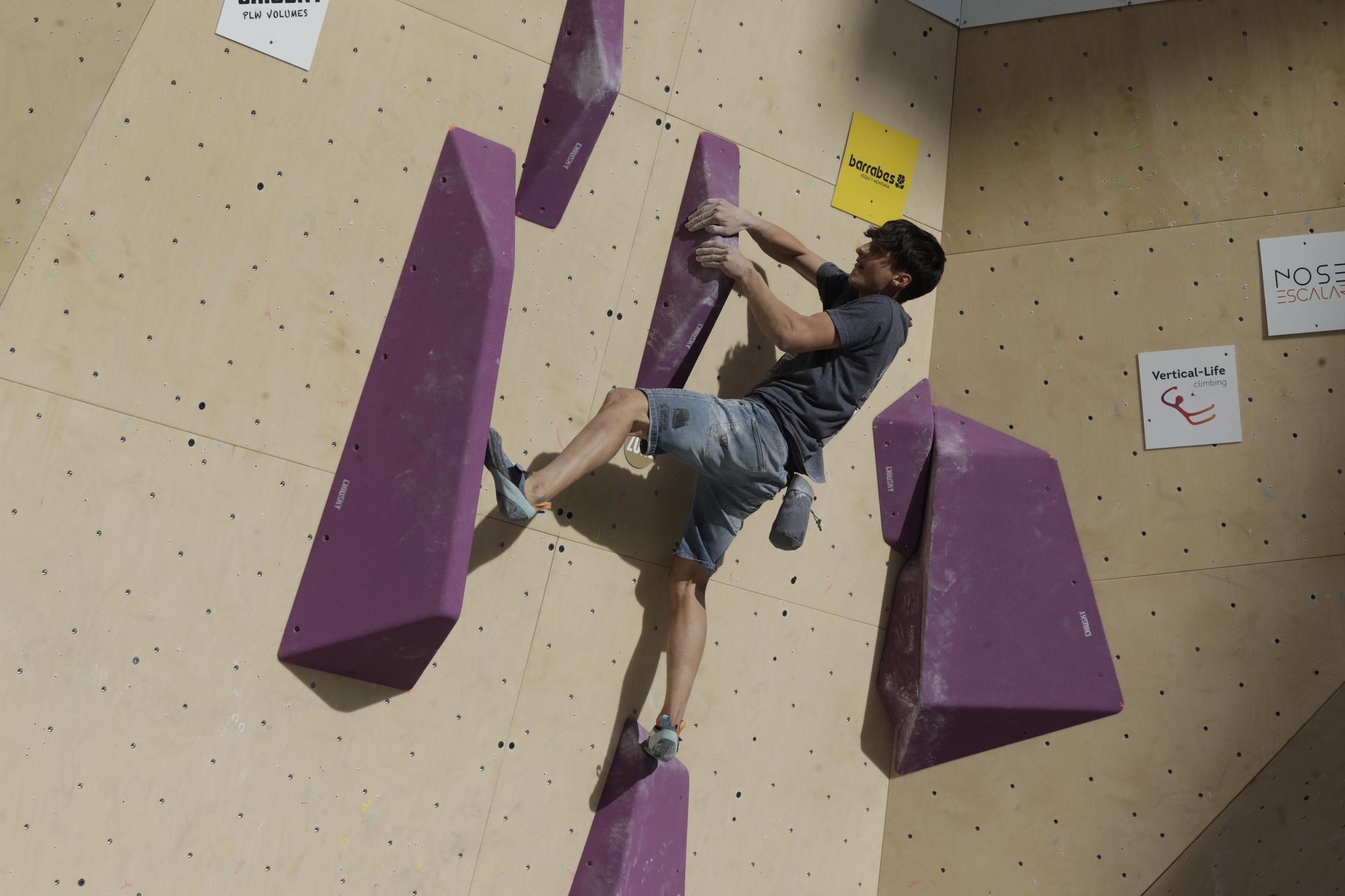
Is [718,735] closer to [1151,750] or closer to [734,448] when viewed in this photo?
[734,448]

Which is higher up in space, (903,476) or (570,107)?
(570,107)

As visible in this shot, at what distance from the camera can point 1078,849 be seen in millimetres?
2539

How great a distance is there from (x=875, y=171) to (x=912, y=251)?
0.58m

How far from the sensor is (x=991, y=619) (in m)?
2.61

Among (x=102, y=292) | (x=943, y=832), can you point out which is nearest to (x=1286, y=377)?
(x=943, y=832)

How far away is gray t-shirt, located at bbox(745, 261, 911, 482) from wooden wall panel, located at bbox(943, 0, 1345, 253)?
752mm

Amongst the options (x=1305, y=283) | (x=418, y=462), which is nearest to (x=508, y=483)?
(x=418, y=462)

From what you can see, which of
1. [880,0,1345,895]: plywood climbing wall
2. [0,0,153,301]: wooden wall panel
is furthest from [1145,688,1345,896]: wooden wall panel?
[0,0,153,301]: wooden wall panel

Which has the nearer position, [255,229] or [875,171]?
[255,229]

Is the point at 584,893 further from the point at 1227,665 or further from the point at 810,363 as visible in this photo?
the point at 1227,665

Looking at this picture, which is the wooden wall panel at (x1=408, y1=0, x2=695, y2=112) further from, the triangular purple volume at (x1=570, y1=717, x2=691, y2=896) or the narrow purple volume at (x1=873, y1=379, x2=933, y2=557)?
the triangular purple volume at (x1=570, y1=717, x2=691, y2=896)

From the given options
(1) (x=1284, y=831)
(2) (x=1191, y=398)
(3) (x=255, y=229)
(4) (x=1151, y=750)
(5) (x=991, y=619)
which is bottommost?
(1) (x=1284, y=831)

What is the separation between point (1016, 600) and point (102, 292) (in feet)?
6.85

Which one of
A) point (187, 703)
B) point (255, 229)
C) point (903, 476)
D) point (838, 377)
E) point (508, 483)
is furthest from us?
point (903, 476)
